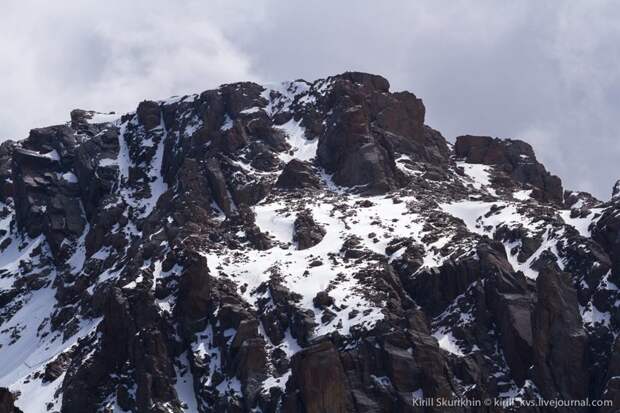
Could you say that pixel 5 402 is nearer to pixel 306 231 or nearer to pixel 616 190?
pixel 306 231

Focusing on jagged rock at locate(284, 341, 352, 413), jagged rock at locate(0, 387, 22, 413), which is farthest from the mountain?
jagged rock at locate(0, 387, 22, 413)

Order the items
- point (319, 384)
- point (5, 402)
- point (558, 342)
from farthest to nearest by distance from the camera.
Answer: point (558, 342) → point (319, 384) → point (5, 402)

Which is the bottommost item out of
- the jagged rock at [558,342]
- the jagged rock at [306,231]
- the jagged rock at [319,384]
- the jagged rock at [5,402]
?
the jagged rock at [5,402]

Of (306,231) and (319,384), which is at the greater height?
(306,231)

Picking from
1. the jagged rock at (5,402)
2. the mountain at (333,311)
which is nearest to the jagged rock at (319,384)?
the mountain at (333,311)

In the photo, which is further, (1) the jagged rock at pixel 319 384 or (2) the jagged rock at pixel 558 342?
(2) the jagged rock at pixel 558 342

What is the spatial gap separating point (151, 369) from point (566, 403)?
48162 mm

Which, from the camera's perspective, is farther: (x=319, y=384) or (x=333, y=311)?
(x=333, y=311)

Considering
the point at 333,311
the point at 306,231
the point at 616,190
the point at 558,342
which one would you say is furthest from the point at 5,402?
the point at 616,190

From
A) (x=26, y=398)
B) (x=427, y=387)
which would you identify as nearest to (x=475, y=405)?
(x=427, y=387)

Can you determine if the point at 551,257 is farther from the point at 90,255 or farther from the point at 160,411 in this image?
the point at 90,255

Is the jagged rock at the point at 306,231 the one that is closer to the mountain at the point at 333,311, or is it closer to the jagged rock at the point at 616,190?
the mountain at the point at 333,311

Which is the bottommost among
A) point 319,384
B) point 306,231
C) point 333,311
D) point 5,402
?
point 5,402

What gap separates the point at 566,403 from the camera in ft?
424
